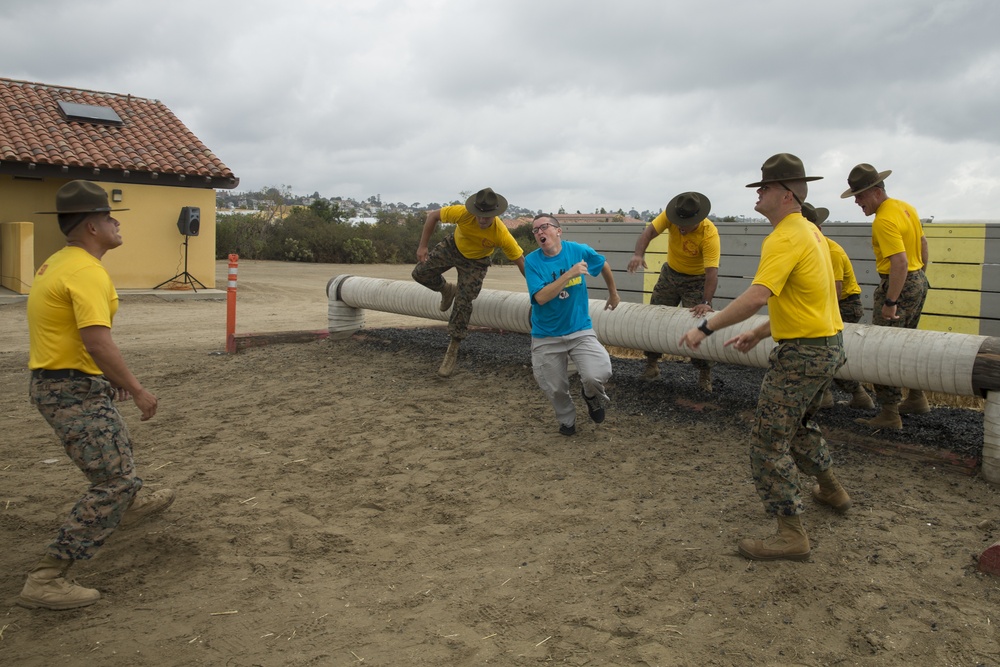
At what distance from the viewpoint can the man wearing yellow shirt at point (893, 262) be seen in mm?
6367

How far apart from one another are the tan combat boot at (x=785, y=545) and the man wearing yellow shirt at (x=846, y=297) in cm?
270

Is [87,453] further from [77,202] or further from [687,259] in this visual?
[687,259]

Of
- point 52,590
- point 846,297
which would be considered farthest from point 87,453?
point 846,297

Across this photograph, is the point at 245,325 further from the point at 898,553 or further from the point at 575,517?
the point at 898,553

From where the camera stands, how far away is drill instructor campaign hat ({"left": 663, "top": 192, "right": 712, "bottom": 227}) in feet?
23.7

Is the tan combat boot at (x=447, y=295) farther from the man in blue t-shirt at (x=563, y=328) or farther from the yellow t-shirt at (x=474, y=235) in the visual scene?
the man in blue t-shirt at (x=563, y=328)

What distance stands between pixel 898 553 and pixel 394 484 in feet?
10.4

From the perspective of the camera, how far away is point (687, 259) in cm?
777

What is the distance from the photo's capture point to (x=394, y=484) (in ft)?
19.1

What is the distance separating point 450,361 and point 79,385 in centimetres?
480

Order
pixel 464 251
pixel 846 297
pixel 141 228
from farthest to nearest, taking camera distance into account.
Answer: pixel 141 228 < pixel 464 251 < pixel 846 297

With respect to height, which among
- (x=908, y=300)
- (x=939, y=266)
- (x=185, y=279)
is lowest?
(x=185, y=279)

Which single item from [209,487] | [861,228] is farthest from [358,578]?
[861,228]

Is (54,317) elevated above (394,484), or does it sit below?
above
